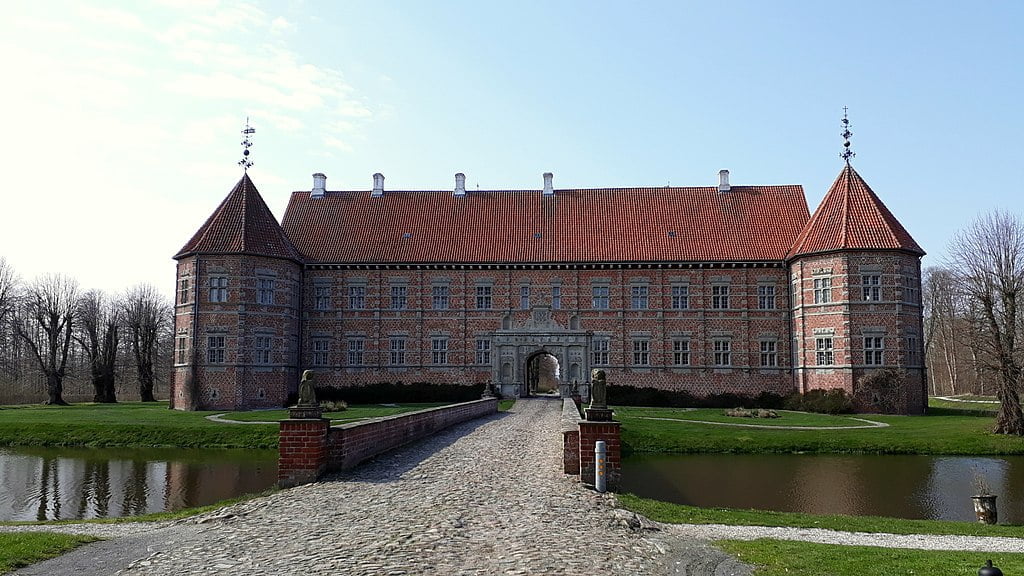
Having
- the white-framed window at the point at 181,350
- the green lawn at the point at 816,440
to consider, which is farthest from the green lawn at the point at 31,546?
the white-framed window at the point at 181,350

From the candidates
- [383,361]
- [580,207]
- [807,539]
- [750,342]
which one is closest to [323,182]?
[383,361]

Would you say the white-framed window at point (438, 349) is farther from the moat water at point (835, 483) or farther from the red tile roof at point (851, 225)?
the moat water at point (835, 483)

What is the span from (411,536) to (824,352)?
1176 inches

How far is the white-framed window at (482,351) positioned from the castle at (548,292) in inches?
1.9

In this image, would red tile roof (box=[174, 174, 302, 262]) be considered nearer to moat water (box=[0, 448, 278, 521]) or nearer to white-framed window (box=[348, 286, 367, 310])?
white-framed window (box=[348, 286, 367, 310])

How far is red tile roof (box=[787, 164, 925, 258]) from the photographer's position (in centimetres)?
3319

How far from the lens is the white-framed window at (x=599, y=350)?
37.3 metres

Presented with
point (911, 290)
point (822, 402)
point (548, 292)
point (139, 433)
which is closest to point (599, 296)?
point (548, 292)

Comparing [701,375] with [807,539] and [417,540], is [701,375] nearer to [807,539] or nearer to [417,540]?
[807,539]

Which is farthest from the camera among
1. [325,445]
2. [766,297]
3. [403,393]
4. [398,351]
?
[398,351]

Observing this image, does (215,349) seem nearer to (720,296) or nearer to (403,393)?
(403,393)

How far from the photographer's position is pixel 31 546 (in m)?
8.09

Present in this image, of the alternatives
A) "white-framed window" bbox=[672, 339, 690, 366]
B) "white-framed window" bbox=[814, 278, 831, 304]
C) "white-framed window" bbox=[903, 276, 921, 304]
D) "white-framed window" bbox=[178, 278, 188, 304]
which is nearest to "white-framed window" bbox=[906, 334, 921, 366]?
"white-framed window" bbox=[903, 276, 921, 304]

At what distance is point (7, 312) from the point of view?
4578cm
